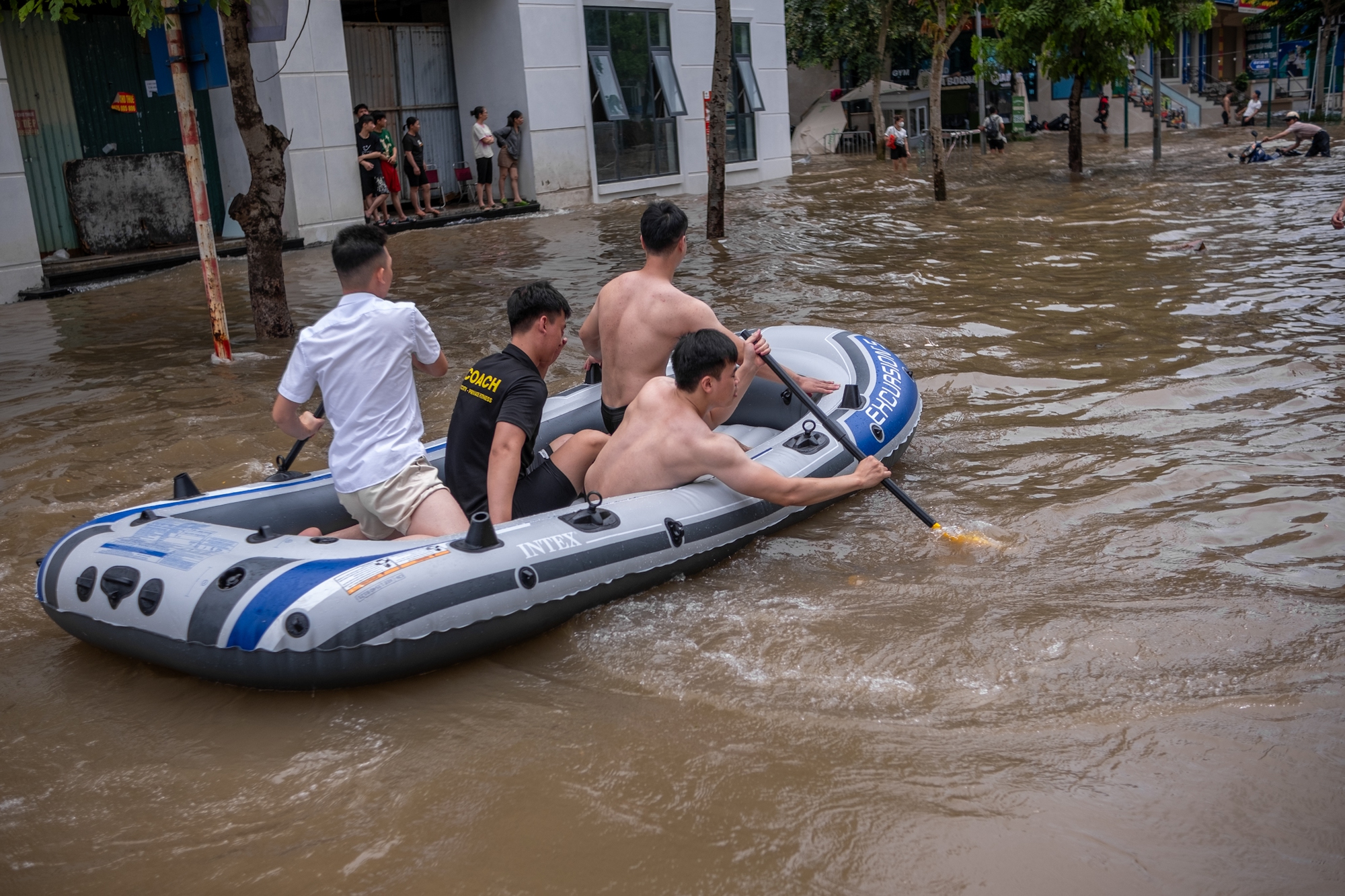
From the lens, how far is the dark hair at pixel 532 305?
4.21 metres

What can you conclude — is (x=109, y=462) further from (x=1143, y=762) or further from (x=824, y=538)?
(x=1143, y=762)

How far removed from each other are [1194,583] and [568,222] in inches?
506

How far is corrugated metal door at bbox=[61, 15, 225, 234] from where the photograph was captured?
1290cm

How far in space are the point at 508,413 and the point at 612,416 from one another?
115 cm

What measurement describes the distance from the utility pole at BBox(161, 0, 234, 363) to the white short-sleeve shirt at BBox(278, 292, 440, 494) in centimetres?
403

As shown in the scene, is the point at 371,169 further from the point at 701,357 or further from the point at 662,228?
the point at 701,357

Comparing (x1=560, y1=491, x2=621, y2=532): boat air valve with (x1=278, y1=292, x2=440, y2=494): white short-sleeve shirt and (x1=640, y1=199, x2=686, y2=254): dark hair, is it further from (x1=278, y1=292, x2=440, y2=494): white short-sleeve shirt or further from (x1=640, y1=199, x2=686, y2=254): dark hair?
(x1=640, y1=199, x2=686, y2=254): dark hair

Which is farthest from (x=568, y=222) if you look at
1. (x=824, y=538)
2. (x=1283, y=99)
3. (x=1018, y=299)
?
(x=1283, y=99)

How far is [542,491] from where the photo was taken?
14.9 ft

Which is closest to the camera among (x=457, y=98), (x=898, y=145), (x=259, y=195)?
(x=259, y=195)

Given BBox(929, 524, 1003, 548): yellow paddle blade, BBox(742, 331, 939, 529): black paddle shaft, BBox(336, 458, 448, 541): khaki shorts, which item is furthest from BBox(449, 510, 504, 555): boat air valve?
BBox(929, 524, 1003, 548): yellow paddle blade

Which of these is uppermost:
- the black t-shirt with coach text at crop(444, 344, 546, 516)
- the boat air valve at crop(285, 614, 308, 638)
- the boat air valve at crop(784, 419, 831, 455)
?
the black t-shirt with coach text at crop(444, 344, 546, 516)

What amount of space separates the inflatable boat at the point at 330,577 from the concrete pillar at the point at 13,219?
8.80 metres

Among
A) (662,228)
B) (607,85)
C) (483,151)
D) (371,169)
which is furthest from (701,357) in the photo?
(607,85)
